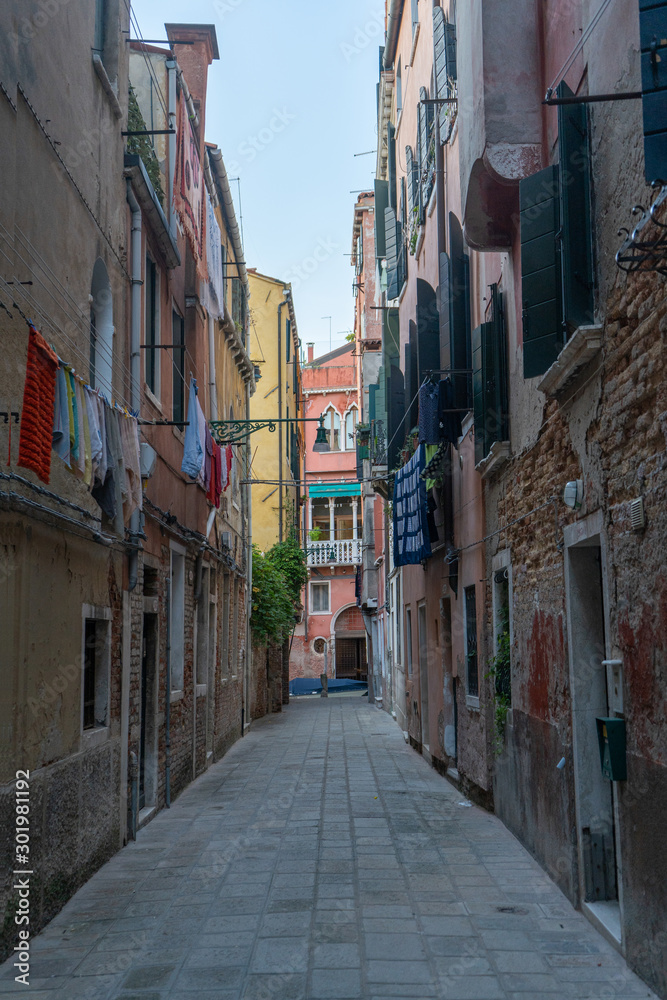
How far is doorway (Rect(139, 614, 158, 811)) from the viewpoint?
10.4m

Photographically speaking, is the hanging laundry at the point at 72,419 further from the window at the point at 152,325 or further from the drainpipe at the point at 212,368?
the drainpipe at the point at 212,368

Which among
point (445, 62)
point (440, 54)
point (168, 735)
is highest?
point (440, 54)

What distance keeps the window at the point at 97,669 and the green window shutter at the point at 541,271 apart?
159 inches

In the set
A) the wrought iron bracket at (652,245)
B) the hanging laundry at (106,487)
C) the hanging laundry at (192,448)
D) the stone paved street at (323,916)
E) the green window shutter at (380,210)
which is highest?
the green window shutter at (380,210)

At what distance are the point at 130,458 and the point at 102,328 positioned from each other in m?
1.53

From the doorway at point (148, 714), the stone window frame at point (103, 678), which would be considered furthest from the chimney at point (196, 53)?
the stone window frame at point (103, 678)

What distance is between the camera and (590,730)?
6.27 metres

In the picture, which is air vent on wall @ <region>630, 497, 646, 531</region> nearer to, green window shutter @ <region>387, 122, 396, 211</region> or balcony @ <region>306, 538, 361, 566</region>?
green window shutter @ <region>387, 122, 396, 211</region>

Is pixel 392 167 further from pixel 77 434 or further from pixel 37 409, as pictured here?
pixel 37 409

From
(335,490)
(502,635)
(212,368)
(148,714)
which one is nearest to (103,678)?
(148,714)

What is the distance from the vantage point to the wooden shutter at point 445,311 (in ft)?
37.1

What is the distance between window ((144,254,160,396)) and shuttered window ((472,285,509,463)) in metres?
3.63

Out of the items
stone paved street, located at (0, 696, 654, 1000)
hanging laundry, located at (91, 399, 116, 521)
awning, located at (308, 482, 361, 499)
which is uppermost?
awning, located at (308, 482, 361, 499)

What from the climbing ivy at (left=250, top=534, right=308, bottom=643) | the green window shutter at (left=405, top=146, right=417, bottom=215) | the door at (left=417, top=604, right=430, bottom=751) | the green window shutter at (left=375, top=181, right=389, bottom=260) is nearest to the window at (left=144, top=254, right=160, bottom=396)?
the green window shutter at (left=405, top=146, right=417, bottom=215)
